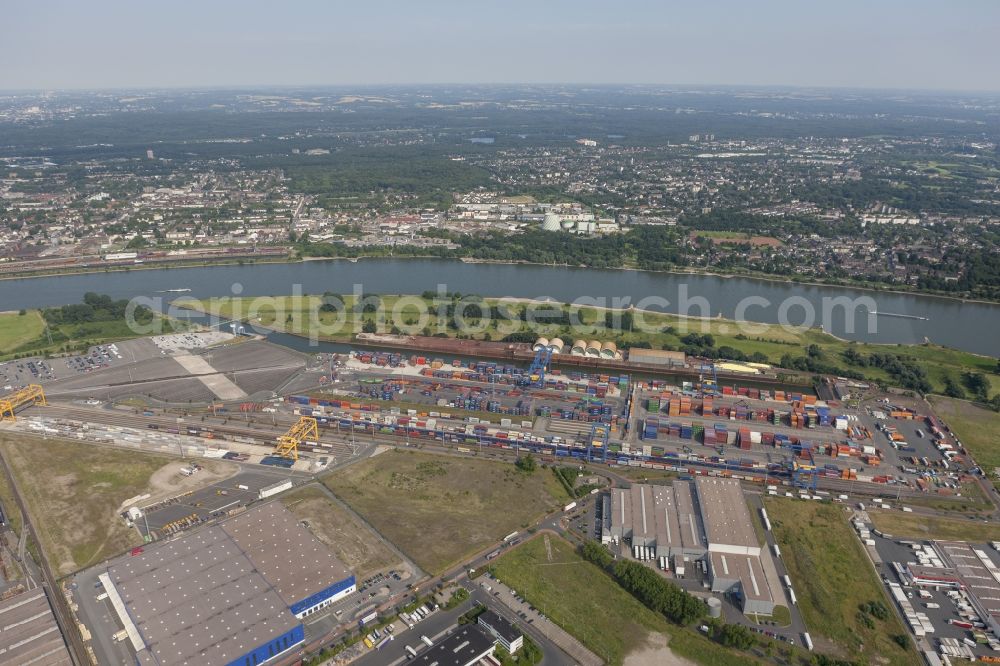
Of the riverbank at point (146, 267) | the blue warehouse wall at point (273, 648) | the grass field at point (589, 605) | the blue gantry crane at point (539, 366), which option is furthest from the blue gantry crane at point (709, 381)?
the riverbank at point (146, 267)

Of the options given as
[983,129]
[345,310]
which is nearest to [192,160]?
[345,310]

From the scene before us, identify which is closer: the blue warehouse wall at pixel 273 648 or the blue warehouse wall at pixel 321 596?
the blue warehouse wall at pixel 273 648

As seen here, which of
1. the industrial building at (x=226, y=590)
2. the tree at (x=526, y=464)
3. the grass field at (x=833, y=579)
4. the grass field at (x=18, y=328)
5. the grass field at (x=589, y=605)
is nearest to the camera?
the industrial building at (x=226, y=590)

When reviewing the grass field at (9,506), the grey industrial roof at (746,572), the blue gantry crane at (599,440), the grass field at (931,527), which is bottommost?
the grass field at (931,527)

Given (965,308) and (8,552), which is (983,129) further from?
(8,552)

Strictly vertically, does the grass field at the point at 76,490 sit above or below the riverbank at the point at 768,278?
below

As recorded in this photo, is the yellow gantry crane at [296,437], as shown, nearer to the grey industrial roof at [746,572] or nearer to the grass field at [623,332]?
the grass field at [623,332]
